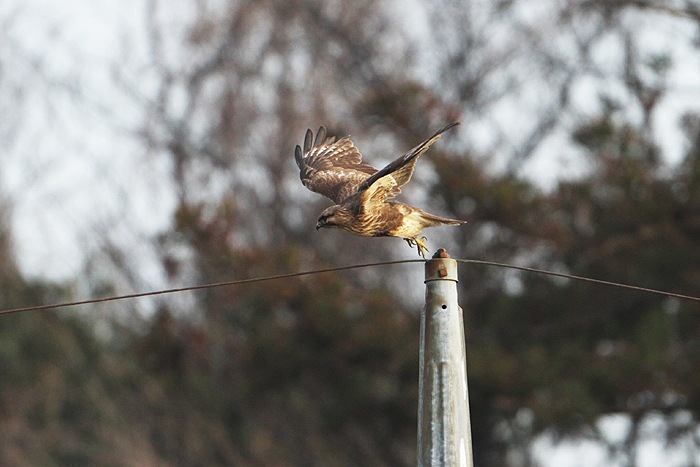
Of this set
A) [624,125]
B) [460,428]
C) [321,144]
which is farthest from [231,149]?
[460,428]

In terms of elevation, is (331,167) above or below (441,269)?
above

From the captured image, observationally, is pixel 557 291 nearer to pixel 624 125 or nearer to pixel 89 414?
pixel 624 125

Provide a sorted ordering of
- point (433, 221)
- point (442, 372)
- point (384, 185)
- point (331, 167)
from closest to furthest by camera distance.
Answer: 1. point (442, 372)
2. point (433, 221)
3. point (384, 185)
4. point (331, 167)

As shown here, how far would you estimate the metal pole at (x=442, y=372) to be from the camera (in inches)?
116

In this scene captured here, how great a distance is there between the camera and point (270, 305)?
9992mm

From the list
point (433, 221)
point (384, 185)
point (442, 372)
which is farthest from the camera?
point (384, 185)

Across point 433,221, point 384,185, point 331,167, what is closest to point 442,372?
point 433,221

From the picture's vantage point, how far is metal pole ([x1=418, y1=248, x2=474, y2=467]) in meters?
2.95

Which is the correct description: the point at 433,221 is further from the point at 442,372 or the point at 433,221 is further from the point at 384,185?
the point at 442,372

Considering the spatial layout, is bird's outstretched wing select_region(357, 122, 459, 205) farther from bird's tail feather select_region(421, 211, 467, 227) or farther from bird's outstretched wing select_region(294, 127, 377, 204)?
bird's outstretched wing select_region(294, 127, 377, 204)

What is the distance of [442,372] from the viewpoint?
9.79ft

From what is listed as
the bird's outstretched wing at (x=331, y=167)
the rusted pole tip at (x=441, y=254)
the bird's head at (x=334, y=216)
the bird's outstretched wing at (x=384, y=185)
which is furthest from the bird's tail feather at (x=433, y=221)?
the rusted pole tip at (x=441, y=254)

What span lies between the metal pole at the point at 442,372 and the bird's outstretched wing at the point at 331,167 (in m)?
1.74

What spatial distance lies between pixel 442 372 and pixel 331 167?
2.54m
